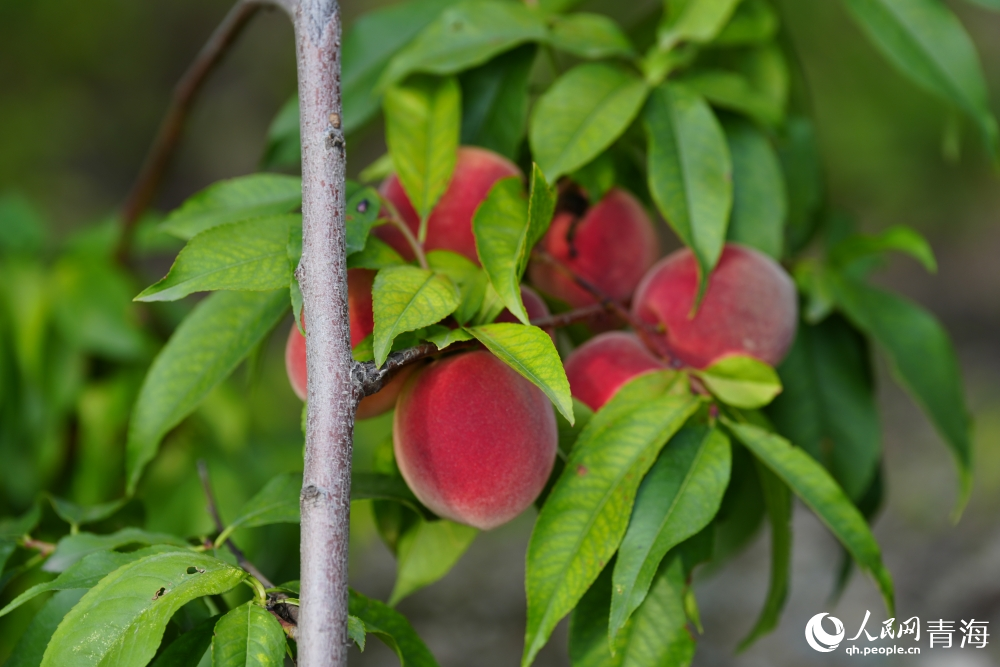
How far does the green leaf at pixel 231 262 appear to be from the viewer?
1.21 feet

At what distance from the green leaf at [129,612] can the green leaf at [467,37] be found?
34 cm

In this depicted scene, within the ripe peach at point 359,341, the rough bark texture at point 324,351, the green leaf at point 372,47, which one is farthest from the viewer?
the green leaf at point 372,47

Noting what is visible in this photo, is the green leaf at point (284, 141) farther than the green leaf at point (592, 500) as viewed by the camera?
Yes

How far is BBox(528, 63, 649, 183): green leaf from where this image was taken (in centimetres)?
51

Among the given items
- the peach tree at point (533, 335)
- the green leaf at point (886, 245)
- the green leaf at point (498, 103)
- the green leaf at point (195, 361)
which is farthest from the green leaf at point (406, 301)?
the green leaf at point (886, 245)

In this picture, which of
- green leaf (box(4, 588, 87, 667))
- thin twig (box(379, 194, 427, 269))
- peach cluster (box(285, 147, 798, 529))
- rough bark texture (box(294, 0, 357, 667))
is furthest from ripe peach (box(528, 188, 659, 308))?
green leaf (box(4, 588, 87, 667))

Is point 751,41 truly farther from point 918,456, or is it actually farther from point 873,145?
point 873,145

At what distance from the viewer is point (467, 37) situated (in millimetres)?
567

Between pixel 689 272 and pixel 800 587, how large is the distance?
105 cm

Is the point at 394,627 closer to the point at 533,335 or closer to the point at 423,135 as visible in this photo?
the point at 533,335

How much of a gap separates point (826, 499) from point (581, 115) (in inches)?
10.9

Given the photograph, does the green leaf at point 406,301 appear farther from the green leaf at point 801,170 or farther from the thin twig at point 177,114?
the green leaf at point 801,170

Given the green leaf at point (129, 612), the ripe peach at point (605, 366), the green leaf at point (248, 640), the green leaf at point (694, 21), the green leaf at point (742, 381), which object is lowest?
the green leaf at point (742, 381)

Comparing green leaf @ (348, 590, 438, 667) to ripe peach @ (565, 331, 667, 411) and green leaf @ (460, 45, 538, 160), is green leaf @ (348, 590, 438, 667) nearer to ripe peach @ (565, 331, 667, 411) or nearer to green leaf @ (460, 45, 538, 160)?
ripe peach @ (565, 331, 667, 411)
